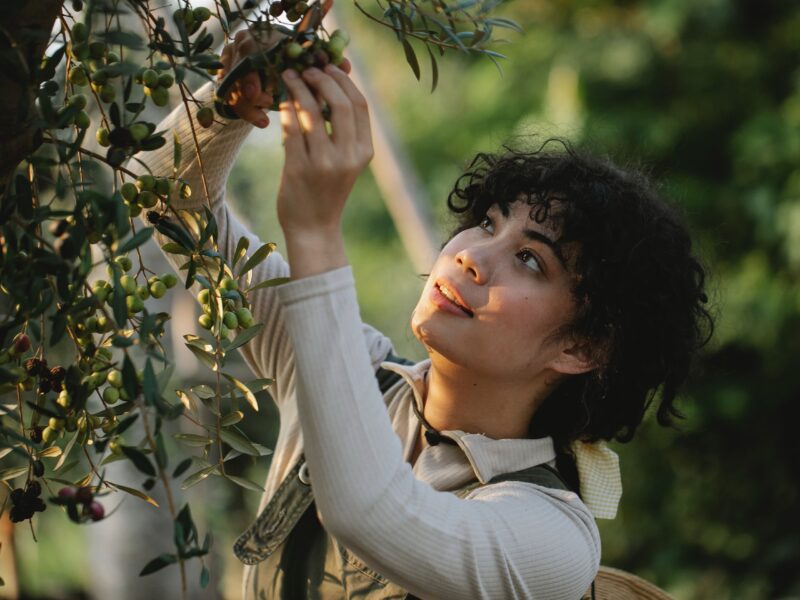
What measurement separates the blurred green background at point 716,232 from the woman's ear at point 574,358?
11.6 feet

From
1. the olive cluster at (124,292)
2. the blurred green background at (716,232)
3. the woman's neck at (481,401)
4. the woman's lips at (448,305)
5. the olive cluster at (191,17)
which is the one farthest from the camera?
the blurred green background at (716,232)

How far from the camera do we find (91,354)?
1.12 m

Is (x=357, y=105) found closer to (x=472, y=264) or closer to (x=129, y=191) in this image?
(x=129, y=191)

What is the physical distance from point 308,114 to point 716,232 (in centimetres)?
442

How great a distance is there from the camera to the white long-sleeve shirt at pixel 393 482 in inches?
41.7

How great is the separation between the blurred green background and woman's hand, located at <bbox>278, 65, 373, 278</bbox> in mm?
3923

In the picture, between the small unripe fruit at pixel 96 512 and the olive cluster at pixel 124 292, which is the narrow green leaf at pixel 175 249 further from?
the small unripe fruit at pixel 96 512

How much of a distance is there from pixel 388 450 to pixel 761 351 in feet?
15.4

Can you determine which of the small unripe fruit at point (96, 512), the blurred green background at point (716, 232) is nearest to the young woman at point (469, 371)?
the small unripe fruit at point (96, 512)

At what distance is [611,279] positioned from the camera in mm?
1545

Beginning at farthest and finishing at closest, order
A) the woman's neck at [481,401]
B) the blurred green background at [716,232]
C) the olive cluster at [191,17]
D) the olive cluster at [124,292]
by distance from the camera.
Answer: the blurred green background at [716,232] < the woman's neck at [481,401] < the olive cluster at [191,17] < the olive cluster at [124,292]

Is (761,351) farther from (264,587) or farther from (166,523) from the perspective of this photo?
(264,587)

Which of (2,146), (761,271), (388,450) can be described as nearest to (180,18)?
(2,146)

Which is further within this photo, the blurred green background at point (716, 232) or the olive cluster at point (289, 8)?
the blurred green background at point (716, 232)
